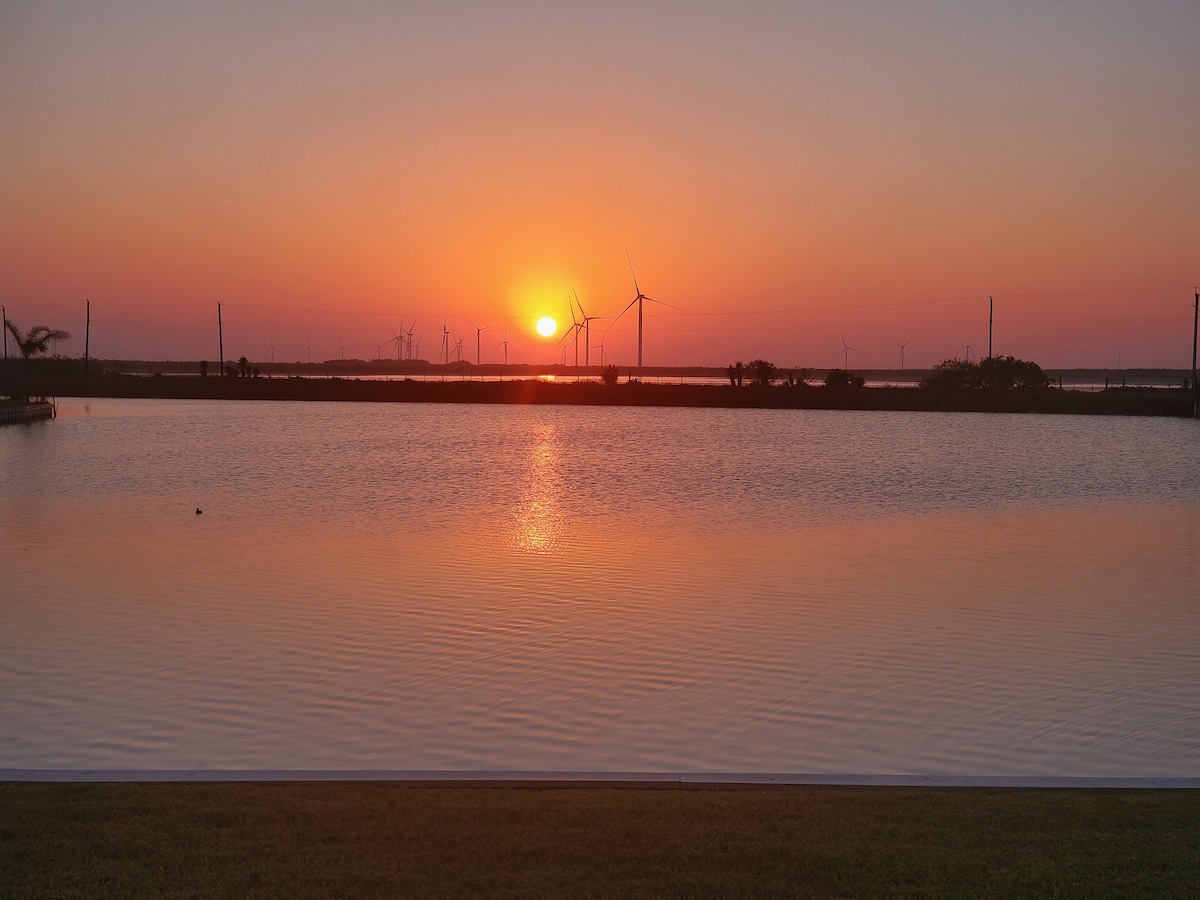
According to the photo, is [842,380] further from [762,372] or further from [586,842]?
[586,842]

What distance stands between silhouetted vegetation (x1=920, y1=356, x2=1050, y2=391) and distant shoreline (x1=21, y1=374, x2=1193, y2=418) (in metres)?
4.13

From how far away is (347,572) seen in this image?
51.6ft

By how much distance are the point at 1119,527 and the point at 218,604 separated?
17.5 meters

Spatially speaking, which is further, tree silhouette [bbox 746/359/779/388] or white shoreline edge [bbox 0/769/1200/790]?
tree silhouette [bbox 746/359/779/388]

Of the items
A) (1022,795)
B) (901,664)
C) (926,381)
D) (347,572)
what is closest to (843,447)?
(347,572)

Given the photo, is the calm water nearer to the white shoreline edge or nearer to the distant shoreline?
the white shoreline edge

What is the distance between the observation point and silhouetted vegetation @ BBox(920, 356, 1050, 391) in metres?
91.9

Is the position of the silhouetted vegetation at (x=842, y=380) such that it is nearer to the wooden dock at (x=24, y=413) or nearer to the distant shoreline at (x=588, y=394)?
the distant shoreline at (x=588, y=394)

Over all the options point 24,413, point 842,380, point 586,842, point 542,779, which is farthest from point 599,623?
point 842,380

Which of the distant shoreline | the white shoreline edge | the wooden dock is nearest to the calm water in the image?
the white shoreline edge

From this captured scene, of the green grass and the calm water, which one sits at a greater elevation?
the green grass

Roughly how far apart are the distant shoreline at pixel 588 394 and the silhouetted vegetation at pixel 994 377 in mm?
4135

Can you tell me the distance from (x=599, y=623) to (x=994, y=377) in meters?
88.7

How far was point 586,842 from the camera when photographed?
5035mm
